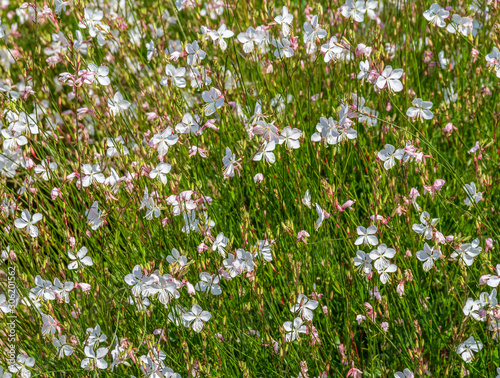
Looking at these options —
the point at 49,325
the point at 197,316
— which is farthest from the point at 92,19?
the point at 197,316

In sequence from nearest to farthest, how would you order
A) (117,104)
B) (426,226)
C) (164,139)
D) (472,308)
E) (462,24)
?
(472,308) < (426,226) < (164,139) < (117,104) < (462,24)

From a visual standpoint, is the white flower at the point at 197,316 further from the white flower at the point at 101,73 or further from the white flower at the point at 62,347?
the white flower at the point at 101,73

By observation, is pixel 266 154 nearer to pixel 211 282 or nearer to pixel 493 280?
pixel 211 282

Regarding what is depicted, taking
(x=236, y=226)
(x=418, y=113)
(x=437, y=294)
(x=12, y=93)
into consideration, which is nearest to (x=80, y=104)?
(x=12, y=93)

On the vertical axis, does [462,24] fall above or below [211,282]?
above

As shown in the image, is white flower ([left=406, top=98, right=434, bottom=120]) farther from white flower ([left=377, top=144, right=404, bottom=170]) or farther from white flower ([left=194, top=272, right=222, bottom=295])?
white flower ([left=194, top=272, right=222, bottom=295])

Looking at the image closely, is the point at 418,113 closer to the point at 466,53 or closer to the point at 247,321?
the point at 247,321
